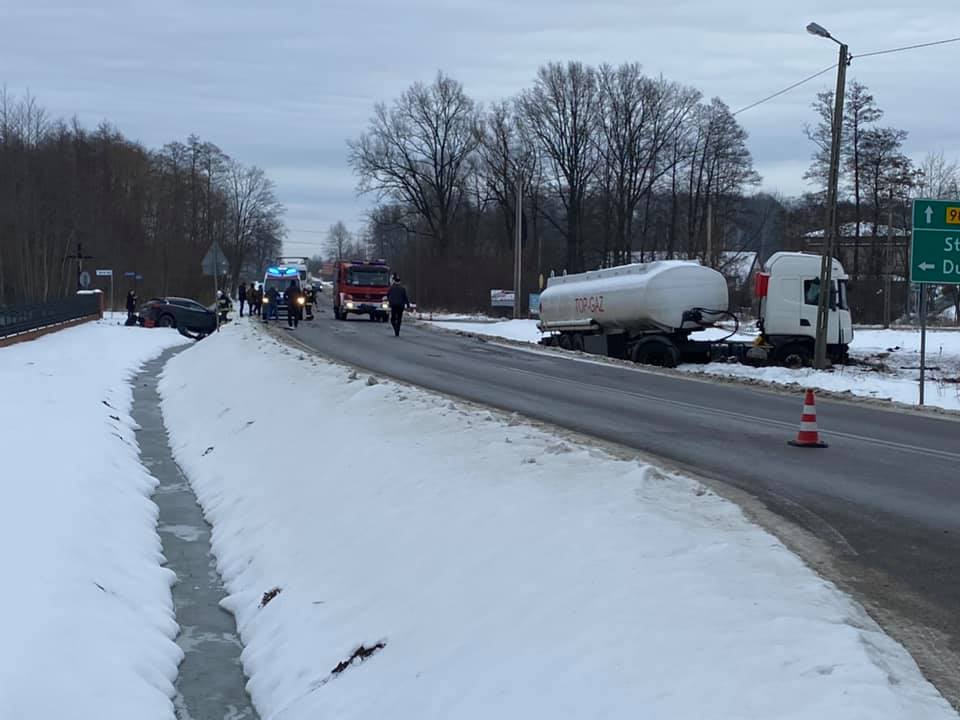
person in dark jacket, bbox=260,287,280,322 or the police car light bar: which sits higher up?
the police car light bar

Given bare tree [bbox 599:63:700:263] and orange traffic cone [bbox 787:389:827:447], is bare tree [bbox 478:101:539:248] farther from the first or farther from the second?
orange traffic cone [bbox 787:389:827:447]

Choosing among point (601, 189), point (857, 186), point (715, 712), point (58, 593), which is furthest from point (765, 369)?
point (601, 189)

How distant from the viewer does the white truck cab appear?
29578 mm

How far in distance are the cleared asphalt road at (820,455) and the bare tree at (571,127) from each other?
55.3 meters

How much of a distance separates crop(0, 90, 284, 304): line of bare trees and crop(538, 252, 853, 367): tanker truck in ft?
171

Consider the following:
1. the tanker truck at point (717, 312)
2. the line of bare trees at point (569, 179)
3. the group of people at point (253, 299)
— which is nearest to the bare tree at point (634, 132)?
the line of bare trees at point (569, 179)

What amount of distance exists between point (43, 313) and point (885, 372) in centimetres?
3162

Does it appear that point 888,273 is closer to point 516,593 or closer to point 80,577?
point 80,577

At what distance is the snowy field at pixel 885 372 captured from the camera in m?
22.2

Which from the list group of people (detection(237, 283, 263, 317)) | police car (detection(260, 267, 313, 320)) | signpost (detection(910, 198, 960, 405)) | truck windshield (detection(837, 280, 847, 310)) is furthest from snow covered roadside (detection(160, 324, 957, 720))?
group of people (detection(237, 283, 263, 317))

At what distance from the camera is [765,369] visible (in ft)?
89.7

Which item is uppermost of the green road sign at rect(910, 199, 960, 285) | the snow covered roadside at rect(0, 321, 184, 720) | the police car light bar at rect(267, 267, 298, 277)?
the green road sign at rect(910, 199, 960, 285)

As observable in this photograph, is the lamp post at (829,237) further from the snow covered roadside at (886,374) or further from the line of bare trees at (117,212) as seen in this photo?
the line of bare trees at (117,212)

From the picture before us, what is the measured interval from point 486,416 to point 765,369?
15.2 metres
